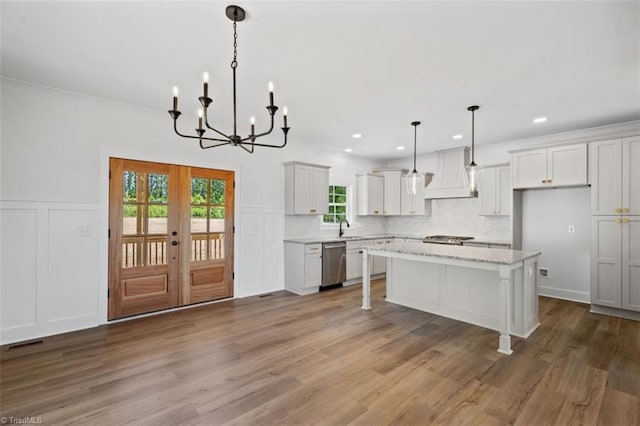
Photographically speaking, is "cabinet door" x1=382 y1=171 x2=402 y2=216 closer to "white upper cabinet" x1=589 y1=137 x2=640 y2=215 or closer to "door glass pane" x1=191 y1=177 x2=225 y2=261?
"white upper cabinet" x1=589 y1=137 x2=640 y2=215

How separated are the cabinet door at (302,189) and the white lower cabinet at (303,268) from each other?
68cm

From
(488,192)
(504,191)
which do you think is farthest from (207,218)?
(504,191)

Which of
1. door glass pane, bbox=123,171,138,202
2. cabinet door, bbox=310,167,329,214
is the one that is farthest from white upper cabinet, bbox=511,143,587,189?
door glass pane, bbox=123,171,138,202

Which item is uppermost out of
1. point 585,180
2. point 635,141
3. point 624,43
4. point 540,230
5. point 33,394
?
point 624,43

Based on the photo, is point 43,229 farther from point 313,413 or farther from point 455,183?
point 455,183

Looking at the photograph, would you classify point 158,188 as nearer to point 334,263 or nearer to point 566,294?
point 334,263

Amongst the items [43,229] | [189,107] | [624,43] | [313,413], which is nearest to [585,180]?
[624,43]

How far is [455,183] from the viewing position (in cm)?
590

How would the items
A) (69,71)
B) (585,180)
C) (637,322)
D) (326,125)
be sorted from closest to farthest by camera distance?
(69,71) < (637,322) < (585,180) < (326,125)

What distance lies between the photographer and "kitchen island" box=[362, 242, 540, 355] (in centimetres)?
312

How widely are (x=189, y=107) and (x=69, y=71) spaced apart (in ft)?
4.12

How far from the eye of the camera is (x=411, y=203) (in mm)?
6695

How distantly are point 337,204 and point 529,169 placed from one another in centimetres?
355

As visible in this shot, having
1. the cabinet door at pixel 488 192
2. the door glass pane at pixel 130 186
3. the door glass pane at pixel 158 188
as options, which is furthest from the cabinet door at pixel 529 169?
the door glass pane at pixel 130 186
